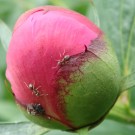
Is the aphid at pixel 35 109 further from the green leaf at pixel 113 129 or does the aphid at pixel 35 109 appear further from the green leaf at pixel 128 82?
the green leaf at pixel 113 129

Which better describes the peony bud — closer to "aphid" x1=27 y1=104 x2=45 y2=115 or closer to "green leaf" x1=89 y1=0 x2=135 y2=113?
"aphid" x1=27 y1=104 x2=45 y2=115

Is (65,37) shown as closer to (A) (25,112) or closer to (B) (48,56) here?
(B) (48,56)

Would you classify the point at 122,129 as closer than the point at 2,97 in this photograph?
Yes

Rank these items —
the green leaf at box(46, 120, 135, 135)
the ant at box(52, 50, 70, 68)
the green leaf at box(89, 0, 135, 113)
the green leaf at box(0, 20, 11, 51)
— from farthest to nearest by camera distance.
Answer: the green leaf at box(46, 120, 135, 135) → the green leaf at box(89, 0, 135, 113) → the green leaf at box(0, 20, 11, 51) → the ant at box(52, 50, 70, 68)

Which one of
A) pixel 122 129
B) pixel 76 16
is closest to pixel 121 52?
pixel 122 129

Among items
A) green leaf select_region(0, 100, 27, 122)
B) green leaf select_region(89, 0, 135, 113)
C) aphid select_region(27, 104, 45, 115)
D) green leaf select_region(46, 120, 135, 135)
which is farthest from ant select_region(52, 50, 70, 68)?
green leaf select_region(0, 100, 27, 122)

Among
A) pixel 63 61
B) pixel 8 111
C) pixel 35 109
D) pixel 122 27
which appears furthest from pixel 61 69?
pixel 8 111
